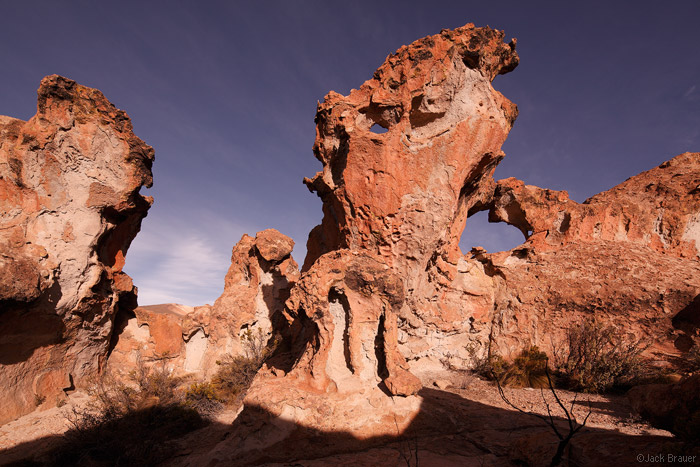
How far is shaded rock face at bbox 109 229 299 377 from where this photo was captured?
892 cm

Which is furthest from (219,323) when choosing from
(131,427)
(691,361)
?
(691,361)

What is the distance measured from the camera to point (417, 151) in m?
7.31

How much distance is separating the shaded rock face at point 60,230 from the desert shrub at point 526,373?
9743 millimetres

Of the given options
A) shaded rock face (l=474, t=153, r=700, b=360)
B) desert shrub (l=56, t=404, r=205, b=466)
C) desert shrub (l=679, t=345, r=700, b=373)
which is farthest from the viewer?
shaded rock face (l=474, t=153, r=700, b=360)

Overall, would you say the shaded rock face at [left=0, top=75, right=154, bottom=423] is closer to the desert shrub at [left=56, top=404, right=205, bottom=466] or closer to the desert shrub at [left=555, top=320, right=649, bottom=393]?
the desert shrub at [left=56, top=404, right=205, bottom=466]

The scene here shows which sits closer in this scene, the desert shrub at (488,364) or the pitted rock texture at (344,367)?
the pitted rock texture at (344,367)

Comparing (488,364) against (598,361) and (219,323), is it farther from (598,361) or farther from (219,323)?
(219,323)

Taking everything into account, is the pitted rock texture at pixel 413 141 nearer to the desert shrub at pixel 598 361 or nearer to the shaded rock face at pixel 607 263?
the shaded rock face at pixel 607 263

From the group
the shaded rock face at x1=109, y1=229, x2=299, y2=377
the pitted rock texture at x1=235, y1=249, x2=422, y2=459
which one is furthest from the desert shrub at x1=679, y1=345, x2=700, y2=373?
the shaded rock face at x1=109, y1=229, x2=299, y2=377

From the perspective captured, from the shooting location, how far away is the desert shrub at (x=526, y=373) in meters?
6.77

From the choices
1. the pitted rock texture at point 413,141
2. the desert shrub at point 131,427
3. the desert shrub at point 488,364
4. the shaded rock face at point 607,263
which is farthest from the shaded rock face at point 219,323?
the shaded rock face at point 607,263

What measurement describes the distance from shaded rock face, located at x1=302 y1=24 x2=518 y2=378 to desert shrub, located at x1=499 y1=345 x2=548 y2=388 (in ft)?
4.87

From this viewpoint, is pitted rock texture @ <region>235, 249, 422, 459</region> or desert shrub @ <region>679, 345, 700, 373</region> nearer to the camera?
pitted rock texture @ <region>235, 249, 422, 459</region>

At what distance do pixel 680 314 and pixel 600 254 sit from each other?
7.07 ft
